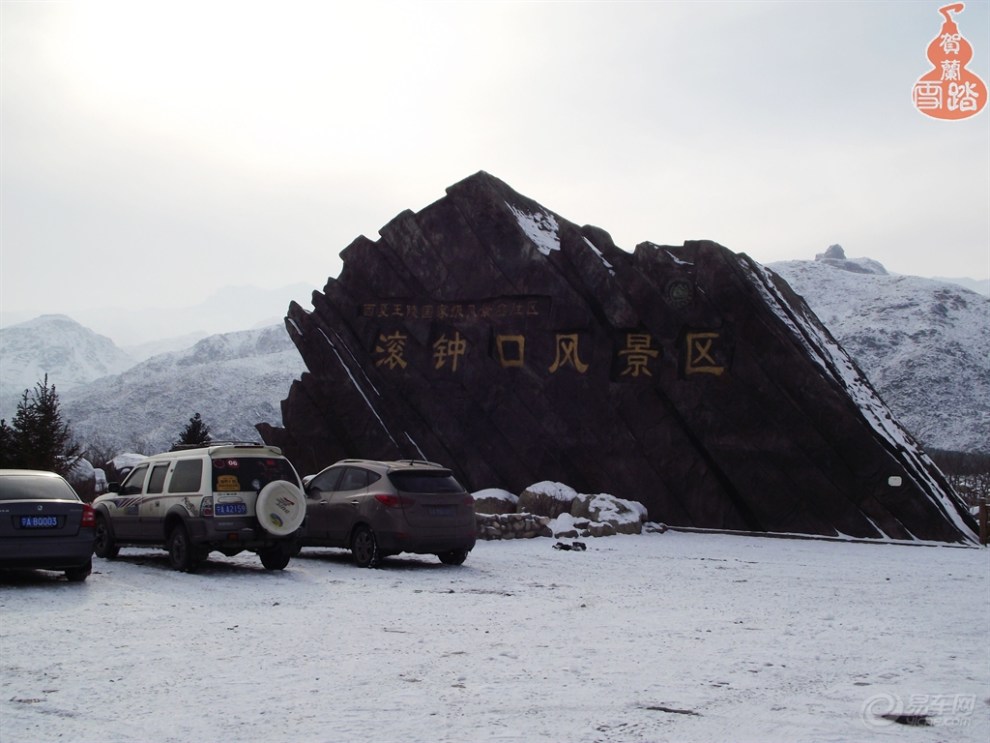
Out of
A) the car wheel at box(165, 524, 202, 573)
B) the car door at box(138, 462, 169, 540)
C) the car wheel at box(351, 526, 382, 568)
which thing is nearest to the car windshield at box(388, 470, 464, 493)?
the car wheel at box(351, 526, 382, 568)

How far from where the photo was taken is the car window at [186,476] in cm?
1368

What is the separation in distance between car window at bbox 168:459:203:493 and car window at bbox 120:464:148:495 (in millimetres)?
1013

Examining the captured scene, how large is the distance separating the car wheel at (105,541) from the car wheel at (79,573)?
2871 millimetres

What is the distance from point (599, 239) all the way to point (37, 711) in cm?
2088

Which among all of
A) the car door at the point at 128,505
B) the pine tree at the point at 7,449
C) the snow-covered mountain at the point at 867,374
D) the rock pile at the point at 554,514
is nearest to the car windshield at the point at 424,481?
the car door at the point at 128,505

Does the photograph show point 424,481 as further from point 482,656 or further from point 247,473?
point 482,656

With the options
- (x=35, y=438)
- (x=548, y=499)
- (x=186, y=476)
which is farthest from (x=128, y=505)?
(x=35, y=438)

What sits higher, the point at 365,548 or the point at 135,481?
the point at 135,481

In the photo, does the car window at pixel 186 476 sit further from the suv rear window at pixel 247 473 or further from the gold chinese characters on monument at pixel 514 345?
the gold chinese characters on monument at pixel 514 345

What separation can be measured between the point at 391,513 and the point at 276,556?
178 cm

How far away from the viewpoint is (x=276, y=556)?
13.9 metres

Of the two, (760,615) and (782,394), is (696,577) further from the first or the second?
(782,394)

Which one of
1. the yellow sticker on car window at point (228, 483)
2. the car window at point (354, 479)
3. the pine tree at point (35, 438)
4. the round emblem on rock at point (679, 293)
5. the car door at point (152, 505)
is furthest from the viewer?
the pine tree at point (35, 438)

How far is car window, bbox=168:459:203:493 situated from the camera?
539 inches
